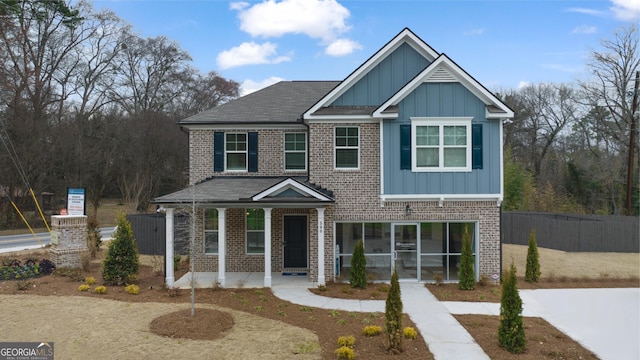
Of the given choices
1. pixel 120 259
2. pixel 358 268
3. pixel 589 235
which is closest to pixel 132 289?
pixel 120 259

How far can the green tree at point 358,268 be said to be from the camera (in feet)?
42.8

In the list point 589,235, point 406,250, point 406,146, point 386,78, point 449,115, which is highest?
point 386,78

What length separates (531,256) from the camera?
13969mm

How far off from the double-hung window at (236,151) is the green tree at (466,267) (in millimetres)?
8722

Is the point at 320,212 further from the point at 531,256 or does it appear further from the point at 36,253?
the point at 36,253

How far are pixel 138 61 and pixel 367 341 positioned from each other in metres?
43.4

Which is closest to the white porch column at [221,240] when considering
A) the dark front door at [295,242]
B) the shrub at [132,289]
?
the shrub at [132,289]

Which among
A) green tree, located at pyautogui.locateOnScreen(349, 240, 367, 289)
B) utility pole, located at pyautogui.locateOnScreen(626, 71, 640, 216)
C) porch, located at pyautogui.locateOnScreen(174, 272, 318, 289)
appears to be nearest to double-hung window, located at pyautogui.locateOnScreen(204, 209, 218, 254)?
porch, located at pyautogui.locateOnScreen(174, 272, 318, 289)

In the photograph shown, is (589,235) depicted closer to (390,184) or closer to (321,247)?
(390,184)

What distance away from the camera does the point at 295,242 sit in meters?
15.4

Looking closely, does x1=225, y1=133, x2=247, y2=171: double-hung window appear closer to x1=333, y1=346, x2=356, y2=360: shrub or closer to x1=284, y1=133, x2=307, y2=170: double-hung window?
x1=284, y1=133, x2=307, y2=170: double-hung window

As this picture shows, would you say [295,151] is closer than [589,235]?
Yes

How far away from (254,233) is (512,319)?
9914mm

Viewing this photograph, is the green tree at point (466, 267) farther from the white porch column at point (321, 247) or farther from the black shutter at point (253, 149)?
the black shutter at point (253, 149)
